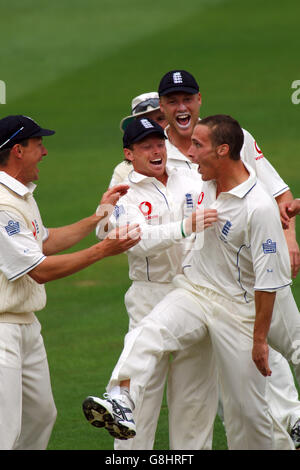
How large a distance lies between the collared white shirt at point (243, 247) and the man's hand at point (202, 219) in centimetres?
9

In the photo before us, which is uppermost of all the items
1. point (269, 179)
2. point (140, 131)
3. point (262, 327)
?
point (140, 131)

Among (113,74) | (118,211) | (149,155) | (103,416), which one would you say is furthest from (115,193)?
(113,74)

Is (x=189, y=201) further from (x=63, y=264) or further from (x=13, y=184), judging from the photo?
(x=13, y=184)

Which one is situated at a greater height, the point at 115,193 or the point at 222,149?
the point at 222,149

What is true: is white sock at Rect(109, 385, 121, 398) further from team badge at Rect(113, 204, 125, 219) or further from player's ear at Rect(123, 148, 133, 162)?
player's ear at Rect(123, 148, 133, 162)

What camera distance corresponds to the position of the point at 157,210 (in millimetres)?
7418

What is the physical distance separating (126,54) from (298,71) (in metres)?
3.78

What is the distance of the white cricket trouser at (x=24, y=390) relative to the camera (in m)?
6.76

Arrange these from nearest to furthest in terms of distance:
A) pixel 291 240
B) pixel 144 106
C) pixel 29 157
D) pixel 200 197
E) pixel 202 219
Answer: pixel 202 219 < pixel 29 157 < pixel 200 197 < pixel 291 240 < pixel 144 106

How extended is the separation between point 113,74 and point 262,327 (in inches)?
610

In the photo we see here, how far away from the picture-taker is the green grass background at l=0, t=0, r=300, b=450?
16.3 meters

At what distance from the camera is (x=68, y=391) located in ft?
32.3

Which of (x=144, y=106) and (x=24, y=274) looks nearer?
(x=24, y=274)

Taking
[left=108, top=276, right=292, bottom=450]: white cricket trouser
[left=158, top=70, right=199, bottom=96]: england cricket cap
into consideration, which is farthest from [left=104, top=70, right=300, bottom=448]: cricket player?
[left=108, top=276, right=292, bottom=450]: white cricket trouser
